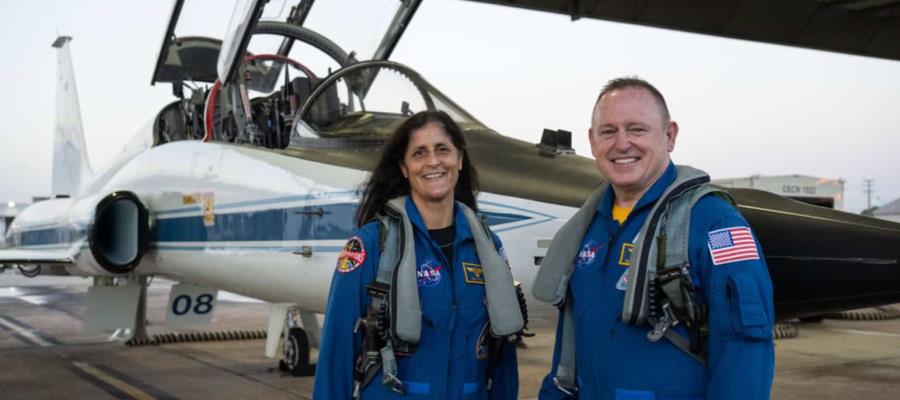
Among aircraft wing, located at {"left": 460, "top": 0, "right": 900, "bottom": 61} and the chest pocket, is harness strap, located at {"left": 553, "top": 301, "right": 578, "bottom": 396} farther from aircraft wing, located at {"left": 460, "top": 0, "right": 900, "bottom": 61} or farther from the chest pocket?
aircraft wing, located at {"left": 460, "top": 0, "right": 900, "bottom": 61}

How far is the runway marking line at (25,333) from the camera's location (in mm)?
11336

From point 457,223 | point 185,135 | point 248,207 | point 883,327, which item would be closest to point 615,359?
point 457,223

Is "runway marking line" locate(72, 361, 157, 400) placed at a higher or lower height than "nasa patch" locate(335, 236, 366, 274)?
lower

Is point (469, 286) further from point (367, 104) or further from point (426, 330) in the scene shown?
point (367, 104)

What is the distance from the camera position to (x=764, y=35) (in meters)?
15.3

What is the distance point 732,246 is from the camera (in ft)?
6.61

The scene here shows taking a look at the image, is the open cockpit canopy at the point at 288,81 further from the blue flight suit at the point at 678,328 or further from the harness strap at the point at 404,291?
the blue flight suit at the point at 678,328

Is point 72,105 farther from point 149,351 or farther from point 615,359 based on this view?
point 615,359

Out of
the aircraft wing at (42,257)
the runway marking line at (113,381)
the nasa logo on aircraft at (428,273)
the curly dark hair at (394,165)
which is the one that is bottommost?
the runway marking line at (113,381)

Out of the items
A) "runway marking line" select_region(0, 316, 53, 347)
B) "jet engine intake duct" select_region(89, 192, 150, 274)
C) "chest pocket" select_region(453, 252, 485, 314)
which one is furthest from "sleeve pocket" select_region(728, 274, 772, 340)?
"runway marking line" select_region(0, 316, 53, 347)

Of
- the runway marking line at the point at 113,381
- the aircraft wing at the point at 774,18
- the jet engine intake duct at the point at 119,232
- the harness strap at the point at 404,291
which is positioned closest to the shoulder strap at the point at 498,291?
the harness strap at the point at 404,291

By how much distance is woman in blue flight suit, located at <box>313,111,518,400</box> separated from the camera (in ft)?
8.18

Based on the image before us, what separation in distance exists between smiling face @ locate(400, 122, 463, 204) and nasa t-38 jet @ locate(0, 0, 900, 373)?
1153 millimetres

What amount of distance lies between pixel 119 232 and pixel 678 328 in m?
6.64
